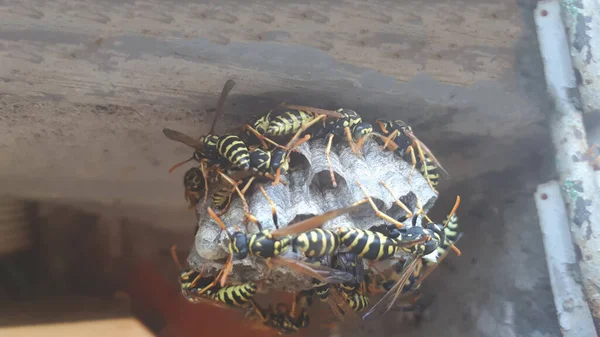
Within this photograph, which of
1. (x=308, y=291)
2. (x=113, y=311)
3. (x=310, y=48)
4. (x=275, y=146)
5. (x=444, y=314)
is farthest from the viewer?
(x=113, y=311)

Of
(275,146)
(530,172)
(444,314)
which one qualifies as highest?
(275,146)

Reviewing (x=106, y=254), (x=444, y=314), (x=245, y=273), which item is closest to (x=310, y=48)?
(x=245, y=273)

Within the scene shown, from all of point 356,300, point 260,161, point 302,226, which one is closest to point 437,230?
point 356,300

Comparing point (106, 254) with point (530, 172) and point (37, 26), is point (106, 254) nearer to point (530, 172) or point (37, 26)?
point (37, 26)

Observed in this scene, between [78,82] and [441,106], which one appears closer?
[78,82]

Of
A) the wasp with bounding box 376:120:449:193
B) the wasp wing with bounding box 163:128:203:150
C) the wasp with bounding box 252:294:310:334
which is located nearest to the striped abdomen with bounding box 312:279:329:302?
the wasp with bounding box 252:294:310:334

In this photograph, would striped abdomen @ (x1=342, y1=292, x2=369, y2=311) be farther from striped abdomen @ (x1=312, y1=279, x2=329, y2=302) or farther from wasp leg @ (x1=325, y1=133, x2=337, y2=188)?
wasp leg @ (x1=325, y1=133, x2=337, y2=188)
